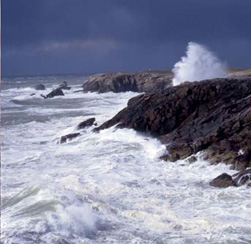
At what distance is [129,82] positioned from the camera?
46500 millimetres

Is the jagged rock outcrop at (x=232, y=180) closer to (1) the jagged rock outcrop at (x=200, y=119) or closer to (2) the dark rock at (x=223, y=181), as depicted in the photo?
(2) the dark rock at (x=223, y=181)

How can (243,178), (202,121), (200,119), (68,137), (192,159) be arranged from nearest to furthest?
(243,178) < (192,159) < (202,121) < (200,119) < (68,137)

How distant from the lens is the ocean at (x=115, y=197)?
826 cm

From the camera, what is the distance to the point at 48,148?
1695 cm

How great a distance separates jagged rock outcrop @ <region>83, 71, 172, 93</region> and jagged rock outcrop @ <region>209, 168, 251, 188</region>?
29858 mm

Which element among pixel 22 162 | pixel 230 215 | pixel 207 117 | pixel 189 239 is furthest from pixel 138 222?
pixel 207 117

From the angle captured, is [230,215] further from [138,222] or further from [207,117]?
[207,117]

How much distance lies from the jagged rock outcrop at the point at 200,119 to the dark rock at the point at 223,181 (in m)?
1.27

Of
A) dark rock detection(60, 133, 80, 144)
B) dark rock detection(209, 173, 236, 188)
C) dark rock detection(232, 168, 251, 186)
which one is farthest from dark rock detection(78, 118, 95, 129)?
dark rock detection(232, 168, 251, 186)

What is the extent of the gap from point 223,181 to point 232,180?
0.71ft

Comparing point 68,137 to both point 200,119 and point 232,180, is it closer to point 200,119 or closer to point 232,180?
point 200,119

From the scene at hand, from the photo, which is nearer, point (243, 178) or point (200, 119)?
point (243, 178)

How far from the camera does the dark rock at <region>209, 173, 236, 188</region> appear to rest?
11.2m

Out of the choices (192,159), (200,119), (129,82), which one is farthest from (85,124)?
(129,82)
